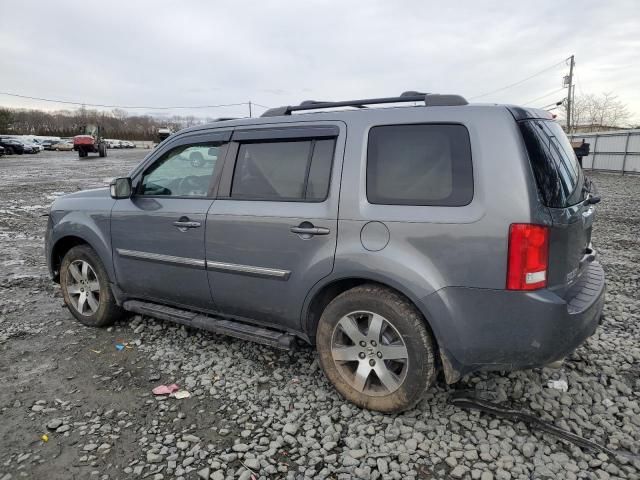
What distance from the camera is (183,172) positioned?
3.83 meters

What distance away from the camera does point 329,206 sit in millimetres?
2932

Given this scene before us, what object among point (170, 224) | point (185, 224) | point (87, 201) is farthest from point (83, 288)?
point (185, 224)

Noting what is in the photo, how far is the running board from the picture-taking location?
323 centimetres

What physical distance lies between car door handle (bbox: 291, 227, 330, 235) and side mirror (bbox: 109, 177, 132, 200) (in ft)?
5.94

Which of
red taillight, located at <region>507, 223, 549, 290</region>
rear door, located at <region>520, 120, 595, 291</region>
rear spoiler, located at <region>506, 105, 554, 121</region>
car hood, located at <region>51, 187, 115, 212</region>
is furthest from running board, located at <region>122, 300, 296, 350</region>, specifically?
rear spoiler, located at <region>506, 105, 554, 121</region>

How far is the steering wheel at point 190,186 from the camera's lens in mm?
3646

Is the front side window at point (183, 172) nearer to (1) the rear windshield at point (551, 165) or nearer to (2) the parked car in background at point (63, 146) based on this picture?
(1) the rear windshield at point (551, 165)

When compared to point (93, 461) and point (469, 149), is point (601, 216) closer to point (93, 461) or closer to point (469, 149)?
point (469, 149)

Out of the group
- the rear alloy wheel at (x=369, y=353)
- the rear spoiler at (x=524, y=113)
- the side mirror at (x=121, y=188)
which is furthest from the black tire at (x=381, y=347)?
the side mirror at (x=121, y=188)

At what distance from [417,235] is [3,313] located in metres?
4.45

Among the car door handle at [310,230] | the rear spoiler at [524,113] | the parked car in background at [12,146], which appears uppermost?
the parked car in background at [12,146]

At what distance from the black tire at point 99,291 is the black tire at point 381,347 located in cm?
230

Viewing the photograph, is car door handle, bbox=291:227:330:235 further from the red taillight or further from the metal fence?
the metal fence

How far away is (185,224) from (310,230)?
1166mm
